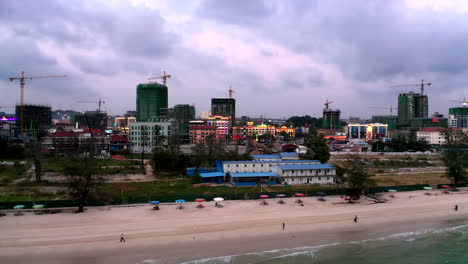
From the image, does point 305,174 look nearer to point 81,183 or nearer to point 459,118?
point 81,183

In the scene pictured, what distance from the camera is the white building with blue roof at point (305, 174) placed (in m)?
46.1

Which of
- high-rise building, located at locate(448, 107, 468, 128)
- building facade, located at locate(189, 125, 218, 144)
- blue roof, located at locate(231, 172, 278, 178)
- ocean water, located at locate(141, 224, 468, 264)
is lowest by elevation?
ocean water, located at locate(141, 224, 468, 264)

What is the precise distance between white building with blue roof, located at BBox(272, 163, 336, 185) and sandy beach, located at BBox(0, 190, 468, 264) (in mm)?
9548

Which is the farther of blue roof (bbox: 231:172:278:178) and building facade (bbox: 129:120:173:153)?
building facade (bbox: 129:120:173:153)

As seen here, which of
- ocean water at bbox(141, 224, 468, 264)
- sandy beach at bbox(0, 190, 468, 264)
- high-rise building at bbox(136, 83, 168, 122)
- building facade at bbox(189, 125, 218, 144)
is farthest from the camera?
high-rise building at bbox(136, 83, 168, 122)

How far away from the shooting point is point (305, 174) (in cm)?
4653

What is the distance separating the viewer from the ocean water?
21.7 meters

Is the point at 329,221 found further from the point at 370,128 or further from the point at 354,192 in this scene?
the point at 370,128

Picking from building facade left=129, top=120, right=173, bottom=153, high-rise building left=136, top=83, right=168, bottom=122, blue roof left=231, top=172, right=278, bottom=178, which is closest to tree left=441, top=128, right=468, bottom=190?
blue roof left=231, top=172, right=278, bottom=178

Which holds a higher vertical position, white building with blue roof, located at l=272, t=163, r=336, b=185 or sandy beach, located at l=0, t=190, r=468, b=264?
white building with blue roof, located at l=272, t=163, r=336, b=185

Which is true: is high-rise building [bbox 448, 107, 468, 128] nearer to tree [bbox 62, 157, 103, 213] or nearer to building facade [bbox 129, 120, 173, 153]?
building facade [bbox 129, 120, 173, 153]

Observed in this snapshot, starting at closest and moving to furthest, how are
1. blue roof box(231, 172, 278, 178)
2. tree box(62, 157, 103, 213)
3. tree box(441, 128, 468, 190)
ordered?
tree box(62, 157, 103, 213)
tree box(441, 128, 468, 190)
blue roof box(231, 172, 278, 178)

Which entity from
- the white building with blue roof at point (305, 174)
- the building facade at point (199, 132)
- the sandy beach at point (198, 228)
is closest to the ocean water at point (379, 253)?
the sandy beach at point (198, 228)

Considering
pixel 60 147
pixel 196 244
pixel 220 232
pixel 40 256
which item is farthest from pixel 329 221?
pixel 60 147
